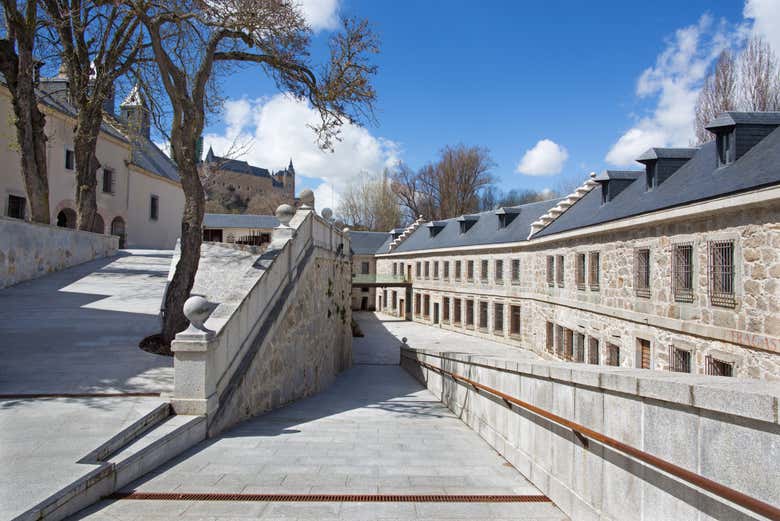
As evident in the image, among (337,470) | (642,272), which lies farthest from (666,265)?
(337,470)

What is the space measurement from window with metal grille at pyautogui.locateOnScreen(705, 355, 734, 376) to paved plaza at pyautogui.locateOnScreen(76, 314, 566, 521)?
6.44m

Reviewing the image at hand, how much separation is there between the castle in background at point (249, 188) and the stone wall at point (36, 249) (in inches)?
1887

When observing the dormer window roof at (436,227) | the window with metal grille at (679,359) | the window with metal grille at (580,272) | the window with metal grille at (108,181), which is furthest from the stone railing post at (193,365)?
the dormer window roof at (436,227)

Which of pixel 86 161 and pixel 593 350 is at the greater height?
pixel 86 161

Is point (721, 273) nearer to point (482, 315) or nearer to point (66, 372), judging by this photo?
point (66, 372)

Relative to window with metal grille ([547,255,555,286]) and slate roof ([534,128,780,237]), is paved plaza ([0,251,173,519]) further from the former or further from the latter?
window with metal grille ([547,255,555,286])

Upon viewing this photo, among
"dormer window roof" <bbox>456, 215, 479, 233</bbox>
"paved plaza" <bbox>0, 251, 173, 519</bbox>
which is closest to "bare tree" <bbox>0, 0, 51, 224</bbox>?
"paved plaza" <bbox>0, 251, 173, 519</bbox>

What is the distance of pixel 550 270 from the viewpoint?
22844 millimetres

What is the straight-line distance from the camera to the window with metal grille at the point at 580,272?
1889cm

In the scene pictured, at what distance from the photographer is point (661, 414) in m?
3.05

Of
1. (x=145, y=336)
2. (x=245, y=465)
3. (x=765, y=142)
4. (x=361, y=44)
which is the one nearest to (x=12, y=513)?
(x=245, y=465)

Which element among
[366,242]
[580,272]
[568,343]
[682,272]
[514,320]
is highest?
[366,242]

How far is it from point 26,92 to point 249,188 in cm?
8688

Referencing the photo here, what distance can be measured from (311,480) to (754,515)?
10.9 ft
